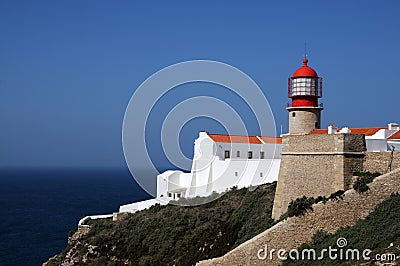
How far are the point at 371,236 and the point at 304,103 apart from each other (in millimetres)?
8768

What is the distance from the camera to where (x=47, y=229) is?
4247 cm

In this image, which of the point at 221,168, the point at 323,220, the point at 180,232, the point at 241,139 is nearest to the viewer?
the point at 323,220

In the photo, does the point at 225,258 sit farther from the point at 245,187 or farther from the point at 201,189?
the point at 201,189

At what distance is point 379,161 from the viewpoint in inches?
672

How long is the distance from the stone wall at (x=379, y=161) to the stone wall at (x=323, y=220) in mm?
1694

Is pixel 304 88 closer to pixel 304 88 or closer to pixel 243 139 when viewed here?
pixel 304 88

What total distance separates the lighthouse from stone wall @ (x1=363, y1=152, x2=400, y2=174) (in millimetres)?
4668

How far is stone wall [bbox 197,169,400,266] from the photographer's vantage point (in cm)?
1527

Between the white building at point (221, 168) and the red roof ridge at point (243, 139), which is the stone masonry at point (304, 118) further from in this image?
the red roof ridge at point (243, 139)

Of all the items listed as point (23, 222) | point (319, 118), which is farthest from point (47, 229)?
point (319, 118)

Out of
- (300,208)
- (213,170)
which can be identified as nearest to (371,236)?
(300,208)

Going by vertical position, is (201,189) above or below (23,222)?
above

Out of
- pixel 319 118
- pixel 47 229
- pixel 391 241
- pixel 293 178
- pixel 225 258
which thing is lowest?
pixel 47 229

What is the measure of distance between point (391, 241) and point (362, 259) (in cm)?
97
